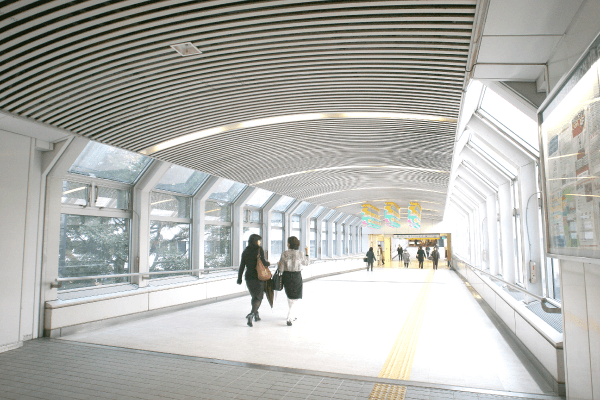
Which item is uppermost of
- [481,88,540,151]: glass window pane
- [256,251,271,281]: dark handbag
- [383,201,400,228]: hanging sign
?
[481,88,540,151]: glass window pane

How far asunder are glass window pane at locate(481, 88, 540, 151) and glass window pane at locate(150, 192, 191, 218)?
766 cm

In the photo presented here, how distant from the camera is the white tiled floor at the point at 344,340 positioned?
15.4 ft

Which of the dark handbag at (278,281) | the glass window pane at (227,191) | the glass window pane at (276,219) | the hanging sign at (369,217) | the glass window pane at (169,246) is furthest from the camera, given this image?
the hanging sign at (369,217)

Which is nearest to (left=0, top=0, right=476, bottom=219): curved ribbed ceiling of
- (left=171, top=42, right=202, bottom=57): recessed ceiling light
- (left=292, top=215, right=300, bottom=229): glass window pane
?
(left=171, top=42, right=202, bottom=57): recessed ceiling light

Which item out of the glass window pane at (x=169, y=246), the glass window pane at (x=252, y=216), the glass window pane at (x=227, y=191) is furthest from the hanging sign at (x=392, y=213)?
the glass window pane at (x=169, y=246)

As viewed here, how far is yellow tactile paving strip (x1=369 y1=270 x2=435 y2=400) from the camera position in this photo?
13.0ft

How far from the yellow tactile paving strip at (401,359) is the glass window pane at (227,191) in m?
7.02

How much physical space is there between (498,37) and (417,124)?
3.01 metres

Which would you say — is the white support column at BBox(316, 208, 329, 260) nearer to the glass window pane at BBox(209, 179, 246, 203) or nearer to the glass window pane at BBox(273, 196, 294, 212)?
the glass window pane at BBox(273, 196, 294, 212)

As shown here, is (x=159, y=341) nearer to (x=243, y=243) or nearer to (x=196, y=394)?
(x=196, y=394)

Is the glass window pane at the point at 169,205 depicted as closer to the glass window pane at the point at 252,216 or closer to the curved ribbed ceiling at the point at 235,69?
the curved ribbed ceiling at the point at 235,69

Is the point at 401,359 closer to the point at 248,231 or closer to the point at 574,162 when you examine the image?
the point at 574,162

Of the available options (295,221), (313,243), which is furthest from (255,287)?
(313,243)

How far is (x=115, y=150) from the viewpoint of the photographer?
8906 mm
